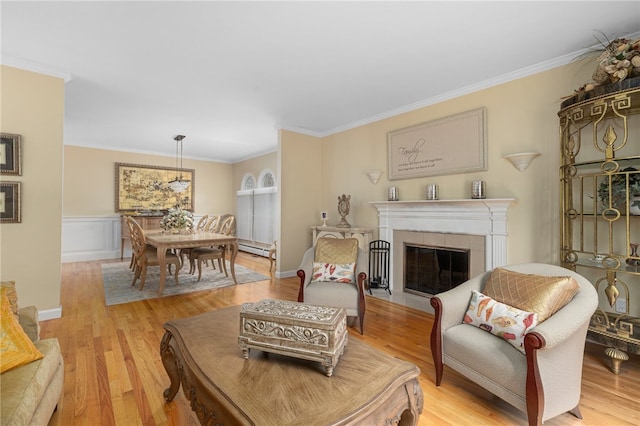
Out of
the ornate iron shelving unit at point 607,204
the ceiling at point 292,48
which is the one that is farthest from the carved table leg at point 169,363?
the ornate iron shelving unit at point 607,204

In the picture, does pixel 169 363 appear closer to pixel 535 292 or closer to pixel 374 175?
pixel 535 292

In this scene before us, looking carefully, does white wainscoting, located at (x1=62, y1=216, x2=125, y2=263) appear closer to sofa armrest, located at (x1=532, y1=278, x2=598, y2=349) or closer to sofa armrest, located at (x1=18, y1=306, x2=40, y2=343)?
sofa armrest, located at (x1=18, y1=306, x2=40, y2=343)

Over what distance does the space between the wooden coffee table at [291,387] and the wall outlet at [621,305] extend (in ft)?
7.44

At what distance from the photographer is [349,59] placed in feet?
9.16

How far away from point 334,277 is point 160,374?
5.41 ft

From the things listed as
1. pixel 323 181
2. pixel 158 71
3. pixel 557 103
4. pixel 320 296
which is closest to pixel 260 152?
pixel 323 181

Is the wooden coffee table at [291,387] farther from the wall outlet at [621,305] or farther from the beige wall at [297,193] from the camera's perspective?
the beige wall at [297,193]

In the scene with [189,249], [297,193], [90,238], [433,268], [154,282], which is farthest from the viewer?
[90,238]

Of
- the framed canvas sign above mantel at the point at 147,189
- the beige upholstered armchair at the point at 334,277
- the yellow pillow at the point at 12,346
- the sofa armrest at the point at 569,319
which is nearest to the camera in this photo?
the yellow pillow at the point at 12,346

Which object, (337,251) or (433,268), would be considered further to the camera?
(433,268)

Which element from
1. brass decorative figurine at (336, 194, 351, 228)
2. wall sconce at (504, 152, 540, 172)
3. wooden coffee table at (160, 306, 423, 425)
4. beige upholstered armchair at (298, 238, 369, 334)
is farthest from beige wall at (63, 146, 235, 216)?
wall sconce at (504, 152, 540, 172)

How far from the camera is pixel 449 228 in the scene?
352 centimetres

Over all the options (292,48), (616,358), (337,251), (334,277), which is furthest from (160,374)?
(616,358)

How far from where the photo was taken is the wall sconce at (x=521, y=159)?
9.30 ft
